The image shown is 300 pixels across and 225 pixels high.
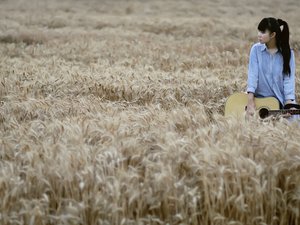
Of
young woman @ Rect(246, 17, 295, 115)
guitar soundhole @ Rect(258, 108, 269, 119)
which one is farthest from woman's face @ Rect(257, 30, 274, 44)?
guitar soundhole @ Rect(258, 108, 269, 119)

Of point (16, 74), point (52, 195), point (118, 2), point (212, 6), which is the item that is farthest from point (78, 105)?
point (118, 2)

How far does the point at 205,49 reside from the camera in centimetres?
1166

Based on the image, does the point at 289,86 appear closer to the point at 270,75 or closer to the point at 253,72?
the point at 270,75

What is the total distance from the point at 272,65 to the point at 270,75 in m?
0.12

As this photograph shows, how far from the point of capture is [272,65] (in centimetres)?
506

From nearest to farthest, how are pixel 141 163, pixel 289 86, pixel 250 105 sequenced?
pixel 141 163, pixel 250 105, pixel 289 86

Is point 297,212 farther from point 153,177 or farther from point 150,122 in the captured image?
point 150,122

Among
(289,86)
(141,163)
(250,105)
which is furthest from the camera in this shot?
(289,86)

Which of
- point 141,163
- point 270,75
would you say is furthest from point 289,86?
point 141,163

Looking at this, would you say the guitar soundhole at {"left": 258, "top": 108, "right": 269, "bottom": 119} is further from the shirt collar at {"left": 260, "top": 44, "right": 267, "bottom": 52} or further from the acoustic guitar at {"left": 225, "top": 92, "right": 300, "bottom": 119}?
the shirt collar at {"left": 260, "top": 44, "right": 267, "bottom": 52}

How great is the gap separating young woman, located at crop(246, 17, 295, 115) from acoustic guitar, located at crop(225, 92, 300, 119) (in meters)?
0.12

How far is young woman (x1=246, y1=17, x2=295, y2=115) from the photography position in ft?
16.0

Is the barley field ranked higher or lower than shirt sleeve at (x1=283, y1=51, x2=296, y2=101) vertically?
Result: lower

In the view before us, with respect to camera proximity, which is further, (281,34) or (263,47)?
(263,47)
